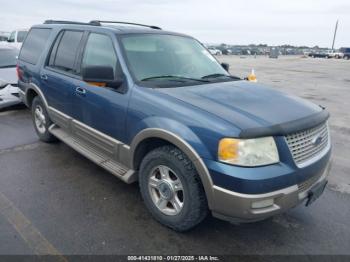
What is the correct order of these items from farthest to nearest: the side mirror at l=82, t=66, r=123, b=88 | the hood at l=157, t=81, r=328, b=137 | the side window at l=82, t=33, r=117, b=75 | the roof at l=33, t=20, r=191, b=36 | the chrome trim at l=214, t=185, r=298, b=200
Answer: the roof at l=33, t=20, r=191, b=36 → the side window at l=82, t=33, r=117, b=75 → the side mirror at l=82, t=66, r=123, b=88 → the hood at l=157, t=81, r=328, b=137 → the chrome trim at l=214, t=185, r=298, b=200

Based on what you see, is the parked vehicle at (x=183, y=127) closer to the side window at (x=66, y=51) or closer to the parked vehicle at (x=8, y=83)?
the side window at (x=66, y=51)

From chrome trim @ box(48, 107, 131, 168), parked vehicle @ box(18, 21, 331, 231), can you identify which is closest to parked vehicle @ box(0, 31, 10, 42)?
chrome trim @ box(48, 107, 131, 168)

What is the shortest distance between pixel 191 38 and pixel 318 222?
112 inches

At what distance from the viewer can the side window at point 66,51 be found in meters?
4.10

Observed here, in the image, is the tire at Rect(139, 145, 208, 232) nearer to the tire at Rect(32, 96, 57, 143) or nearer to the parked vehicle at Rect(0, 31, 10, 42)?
the tire at Rect(32, 96, 57, 143)

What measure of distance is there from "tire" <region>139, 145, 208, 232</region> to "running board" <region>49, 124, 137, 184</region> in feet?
0.65

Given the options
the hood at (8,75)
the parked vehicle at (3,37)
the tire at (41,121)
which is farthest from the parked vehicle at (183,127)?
the parked vehicle at (3,37)

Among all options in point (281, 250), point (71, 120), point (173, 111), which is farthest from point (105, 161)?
point (281, 250)

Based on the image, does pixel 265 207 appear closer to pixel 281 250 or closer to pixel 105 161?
pixel 281 250

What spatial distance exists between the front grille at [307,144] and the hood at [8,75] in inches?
274

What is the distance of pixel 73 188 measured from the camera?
12.3 feet

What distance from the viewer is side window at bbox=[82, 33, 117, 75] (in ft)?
11.5

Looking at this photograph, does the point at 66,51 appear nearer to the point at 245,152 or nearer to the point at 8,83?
the point at 245,152

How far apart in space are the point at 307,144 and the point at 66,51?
3.34m
